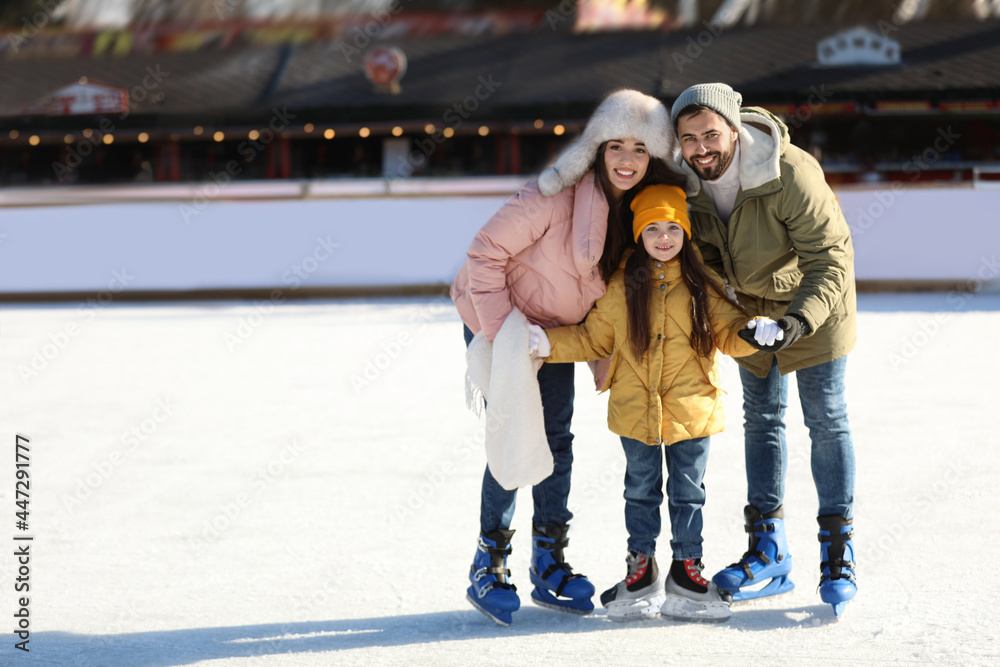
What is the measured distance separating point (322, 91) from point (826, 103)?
9.59m

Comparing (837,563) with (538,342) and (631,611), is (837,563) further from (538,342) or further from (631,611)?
(538,342)

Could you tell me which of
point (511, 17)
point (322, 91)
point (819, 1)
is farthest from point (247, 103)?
point (819, 1)

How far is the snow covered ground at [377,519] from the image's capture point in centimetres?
262

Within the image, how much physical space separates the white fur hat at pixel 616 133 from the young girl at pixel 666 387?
0.43ft

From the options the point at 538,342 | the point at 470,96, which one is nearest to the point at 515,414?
the point at 538,342

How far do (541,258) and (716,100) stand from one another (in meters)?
0.62

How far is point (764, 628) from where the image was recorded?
266cm

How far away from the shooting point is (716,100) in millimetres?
2607

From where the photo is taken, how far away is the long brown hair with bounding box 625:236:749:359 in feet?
8.90

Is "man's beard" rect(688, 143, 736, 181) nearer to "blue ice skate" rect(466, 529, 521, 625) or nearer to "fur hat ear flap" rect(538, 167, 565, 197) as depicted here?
"fur hat ear flap" rect(538, 167, 565, 197)

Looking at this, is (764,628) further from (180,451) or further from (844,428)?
(180,451)

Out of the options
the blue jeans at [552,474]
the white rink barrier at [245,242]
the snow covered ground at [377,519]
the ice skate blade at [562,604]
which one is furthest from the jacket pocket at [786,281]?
the white rink barrier at [245,242]

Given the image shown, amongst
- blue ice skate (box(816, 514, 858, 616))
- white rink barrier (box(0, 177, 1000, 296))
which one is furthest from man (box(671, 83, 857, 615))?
white rink barrier (box(0, 177, 1000, 296))

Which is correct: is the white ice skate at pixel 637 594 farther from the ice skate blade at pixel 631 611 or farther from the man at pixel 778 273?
the man at pixel 778 273
